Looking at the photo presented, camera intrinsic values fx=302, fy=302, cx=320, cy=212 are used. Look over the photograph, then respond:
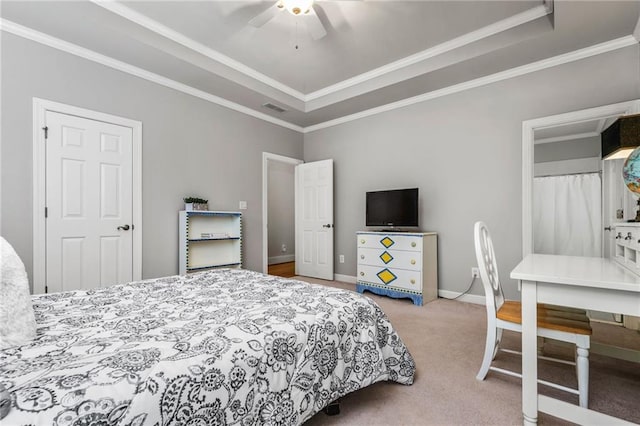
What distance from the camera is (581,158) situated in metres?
3.79

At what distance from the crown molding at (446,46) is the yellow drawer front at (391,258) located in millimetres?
2207

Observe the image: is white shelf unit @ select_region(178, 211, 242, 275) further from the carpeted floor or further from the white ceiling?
the carpeted floor

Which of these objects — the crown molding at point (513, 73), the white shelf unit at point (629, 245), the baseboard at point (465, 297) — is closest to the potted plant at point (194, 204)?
the crown molding at point (513, 73)

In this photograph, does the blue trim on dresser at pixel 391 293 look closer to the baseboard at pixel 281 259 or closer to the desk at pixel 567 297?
the desk at pixel 567 297

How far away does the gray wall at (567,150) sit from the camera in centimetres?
363

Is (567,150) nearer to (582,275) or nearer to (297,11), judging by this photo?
(582,275)

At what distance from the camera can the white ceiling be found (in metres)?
→ 2.56

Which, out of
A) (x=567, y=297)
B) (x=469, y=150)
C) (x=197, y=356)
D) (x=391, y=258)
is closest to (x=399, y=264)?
(x=391, y=258)

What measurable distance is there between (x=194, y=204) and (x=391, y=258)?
8.25ft

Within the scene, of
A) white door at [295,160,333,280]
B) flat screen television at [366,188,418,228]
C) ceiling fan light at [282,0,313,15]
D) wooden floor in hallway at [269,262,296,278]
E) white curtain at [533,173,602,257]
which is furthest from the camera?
wooden floor in hallway at [269,262,296,278]

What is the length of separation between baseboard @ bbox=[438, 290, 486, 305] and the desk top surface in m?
2.02

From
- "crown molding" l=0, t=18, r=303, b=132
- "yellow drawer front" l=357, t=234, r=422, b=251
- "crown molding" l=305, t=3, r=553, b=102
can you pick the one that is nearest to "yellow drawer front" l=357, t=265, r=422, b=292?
"yellow drawer front" l=357, t=234, r=422, b=251

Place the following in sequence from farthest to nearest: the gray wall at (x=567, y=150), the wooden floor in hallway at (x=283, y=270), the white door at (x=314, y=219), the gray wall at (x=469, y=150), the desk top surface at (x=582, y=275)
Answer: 1. the wooden floor in hallway at (x=283, y=270)
2. the white door at (x=314, y=219)
3. the gray wall at (x=567, y=150)
4. the gray wall at (x=469, y=150)
5. the desk top surface at (x=582, y=275)

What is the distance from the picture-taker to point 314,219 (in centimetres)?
501
